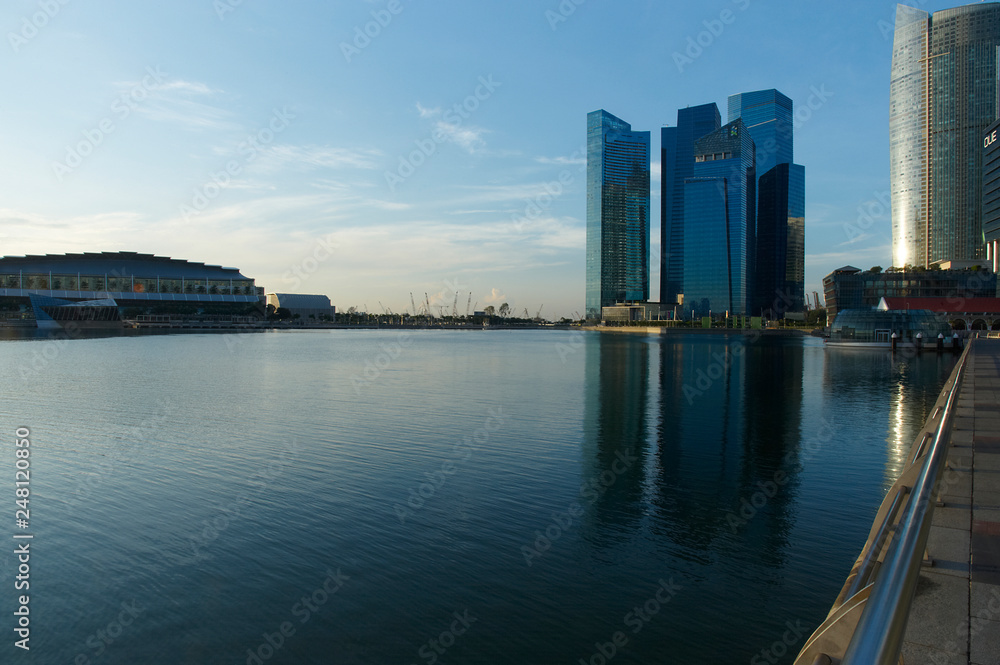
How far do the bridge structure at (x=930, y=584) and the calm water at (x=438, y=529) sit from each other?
2.92 meters

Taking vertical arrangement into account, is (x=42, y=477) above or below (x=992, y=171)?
below

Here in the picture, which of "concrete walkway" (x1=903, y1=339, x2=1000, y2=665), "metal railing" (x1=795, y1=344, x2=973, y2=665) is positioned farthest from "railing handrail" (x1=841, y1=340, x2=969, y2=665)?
"concrete walkway" (x1=903, y1=339, x2=1000, y2=665)

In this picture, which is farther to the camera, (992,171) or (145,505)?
(992,171)

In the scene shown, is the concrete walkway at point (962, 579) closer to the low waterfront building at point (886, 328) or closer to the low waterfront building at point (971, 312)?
the low waterfront building at point (886, 328)

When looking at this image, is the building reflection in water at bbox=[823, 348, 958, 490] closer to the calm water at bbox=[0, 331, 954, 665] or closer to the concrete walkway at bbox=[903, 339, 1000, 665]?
the calm water at bbox=[0, 331, 954, 665]

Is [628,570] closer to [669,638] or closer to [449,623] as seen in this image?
[669,638]

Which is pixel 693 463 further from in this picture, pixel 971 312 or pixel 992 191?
pixel 992 191

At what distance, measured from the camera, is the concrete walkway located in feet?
17.3

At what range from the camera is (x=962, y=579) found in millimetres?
6430

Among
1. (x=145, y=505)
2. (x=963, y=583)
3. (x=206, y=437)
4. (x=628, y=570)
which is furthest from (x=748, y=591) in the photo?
(x=206, y=437)

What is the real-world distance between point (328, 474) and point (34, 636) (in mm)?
9433

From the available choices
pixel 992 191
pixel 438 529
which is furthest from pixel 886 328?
pixel 992 191

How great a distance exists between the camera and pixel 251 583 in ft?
38.1

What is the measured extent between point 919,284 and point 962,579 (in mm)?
217770
